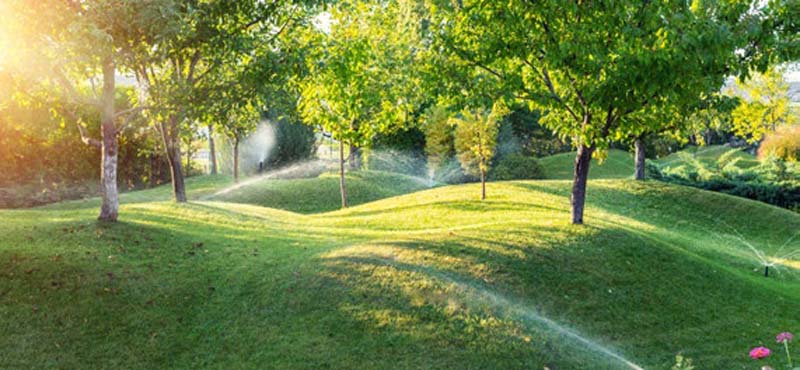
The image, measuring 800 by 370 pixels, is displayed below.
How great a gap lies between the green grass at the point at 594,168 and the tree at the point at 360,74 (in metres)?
18.1

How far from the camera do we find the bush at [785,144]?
1280 inches

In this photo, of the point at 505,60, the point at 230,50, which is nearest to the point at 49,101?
the point at 230,50

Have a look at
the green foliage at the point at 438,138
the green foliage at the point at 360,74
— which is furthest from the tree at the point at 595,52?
the green foliage at the point at 438,138

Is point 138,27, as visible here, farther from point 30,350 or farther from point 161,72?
point 161,72

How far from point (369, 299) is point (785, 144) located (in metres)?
34.1

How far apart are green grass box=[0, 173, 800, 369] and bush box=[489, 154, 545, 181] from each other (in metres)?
19.2

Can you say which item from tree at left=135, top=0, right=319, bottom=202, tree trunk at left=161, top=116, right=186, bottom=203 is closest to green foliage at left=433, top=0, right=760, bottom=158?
tree at left=135, top=0, right=319, bottom=202

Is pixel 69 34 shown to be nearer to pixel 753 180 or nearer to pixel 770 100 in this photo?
pixel 753 180

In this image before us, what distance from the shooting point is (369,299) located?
8.30m

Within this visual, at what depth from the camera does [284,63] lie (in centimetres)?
1095

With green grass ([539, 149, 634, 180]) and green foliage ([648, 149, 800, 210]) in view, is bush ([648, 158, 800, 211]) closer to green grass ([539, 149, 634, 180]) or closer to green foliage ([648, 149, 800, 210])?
green foliage ([648, 149, 800, 210])

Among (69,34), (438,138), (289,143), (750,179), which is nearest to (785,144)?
(750,179)

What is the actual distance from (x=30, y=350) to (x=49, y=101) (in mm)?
5350

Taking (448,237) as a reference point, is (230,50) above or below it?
above
